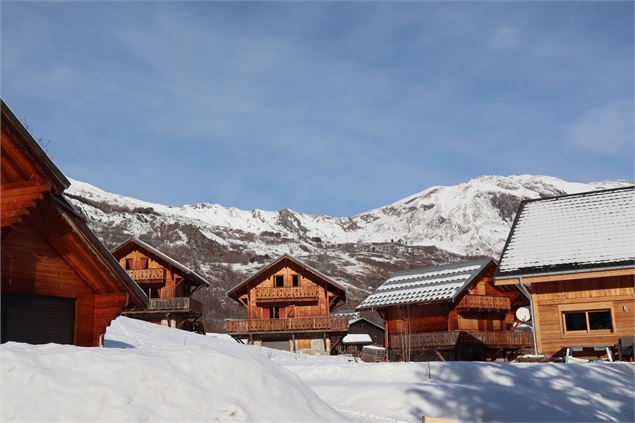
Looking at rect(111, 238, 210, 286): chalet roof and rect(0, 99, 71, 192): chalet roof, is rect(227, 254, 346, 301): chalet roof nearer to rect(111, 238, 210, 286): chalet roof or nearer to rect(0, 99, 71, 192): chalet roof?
rect(111, 238, 210, 286): chalet roof

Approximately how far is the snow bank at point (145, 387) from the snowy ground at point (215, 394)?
0.03 feet

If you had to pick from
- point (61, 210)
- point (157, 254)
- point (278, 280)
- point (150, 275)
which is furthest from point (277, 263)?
point (61, 210)

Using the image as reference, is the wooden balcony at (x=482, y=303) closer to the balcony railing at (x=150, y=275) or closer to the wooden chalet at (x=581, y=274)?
the wooden chalet at (x=581, y=274)

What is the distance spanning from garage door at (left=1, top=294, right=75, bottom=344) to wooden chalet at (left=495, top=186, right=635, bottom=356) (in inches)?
635

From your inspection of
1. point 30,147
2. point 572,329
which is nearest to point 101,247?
point 30,147

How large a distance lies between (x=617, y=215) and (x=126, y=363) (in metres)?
21.9

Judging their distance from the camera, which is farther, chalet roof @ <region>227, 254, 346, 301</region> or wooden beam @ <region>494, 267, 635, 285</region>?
chalet roof @ <region>227, 254, 346, 301</region>

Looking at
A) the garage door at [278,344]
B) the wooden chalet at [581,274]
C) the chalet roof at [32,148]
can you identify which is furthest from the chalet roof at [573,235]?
the garage door at [278,344]

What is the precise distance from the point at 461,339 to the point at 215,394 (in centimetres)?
2930

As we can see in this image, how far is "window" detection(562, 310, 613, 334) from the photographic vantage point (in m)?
22.3

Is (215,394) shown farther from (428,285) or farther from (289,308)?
(289,308)

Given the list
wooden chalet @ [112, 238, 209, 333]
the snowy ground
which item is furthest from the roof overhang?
wooden chalet @ [112, 238, 209, 333]

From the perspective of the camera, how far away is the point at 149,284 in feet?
173

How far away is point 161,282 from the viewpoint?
52.2 metres
